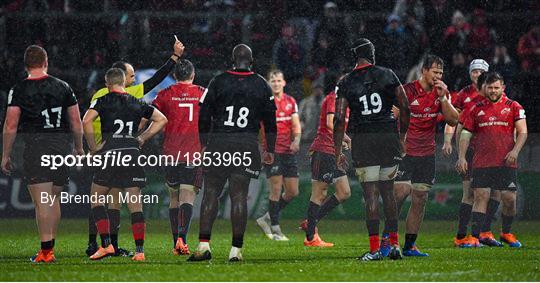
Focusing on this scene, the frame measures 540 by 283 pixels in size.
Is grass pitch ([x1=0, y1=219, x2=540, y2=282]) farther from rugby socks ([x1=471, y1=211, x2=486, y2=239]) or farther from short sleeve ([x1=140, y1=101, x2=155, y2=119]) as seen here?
short sleeve ([x1=140, y1=101, x2=155, y2=119])

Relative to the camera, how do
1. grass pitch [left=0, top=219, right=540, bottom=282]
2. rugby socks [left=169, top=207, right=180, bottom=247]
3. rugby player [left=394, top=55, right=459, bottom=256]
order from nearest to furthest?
1. grass pitch [left=0, top=219, right=540, bottom=282]
2. rugby player [left=394, top=55, right=459, bottom=256]
3. rugby socks [left=169, top=207, right=180, bottom=247]

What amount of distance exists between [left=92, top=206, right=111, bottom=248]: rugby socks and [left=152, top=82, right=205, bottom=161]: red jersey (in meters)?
1.49

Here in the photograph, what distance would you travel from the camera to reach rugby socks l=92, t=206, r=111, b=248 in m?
13.3

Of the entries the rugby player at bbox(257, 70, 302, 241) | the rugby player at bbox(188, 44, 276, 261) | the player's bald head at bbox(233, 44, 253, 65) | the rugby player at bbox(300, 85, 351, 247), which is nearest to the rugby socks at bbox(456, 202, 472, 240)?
the rugby player at bbox(300, 85, 351, 247)

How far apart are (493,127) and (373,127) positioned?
317cm

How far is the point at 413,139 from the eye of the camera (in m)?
14.0

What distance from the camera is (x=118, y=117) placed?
42.2ft

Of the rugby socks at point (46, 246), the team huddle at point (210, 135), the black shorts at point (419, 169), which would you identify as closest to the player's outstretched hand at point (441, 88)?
the team huddle at point (210, 135)

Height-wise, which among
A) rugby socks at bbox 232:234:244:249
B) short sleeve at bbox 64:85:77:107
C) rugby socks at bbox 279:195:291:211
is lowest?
rugby socks at bbox 279:195:291:211

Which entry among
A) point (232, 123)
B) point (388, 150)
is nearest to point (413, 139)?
point (388, 150)

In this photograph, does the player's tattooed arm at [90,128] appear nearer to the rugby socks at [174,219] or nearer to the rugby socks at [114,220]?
the rugby socks at [114,220]

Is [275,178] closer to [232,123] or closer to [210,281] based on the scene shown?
[232,123]

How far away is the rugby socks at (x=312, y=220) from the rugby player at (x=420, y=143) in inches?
82.4

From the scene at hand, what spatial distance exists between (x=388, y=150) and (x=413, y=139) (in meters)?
1.47
